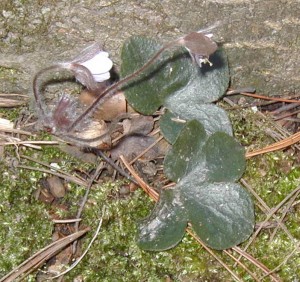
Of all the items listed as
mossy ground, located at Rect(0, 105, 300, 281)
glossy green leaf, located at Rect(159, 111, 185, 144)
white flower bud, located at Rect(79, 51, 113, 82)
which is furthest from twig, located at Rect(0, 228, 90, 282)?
white flower bud, located at Rect(79, 51, 113, 82)

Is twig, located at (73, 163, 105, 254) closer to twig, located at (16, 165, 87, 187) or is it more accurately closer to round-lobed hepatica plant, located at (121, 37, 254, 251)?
twig, located at (16, 165, 87, 187)

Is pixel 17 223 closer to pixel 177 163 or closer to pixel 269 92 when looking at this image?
pixel 177 163

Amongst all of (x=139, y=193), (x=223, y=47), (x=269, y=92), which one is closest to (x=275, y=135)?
(x=269, y=92)

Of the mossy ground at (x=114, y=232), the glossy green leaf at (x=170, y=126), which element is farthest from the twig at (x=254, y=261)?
the glossy green leaf at (x=170, y=126)

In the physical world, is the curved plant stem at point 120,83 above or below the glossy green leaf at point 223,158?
above

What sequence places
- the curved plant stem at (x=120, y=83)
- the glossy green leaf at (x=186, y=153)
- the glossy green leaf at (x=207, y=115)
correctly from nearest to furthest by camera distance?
1. the curved plant stem at (x=120, y=83)
2. the glossy green leaf at (x=186, y=153)
3. the glossy green leaf at (x=207, y=115)

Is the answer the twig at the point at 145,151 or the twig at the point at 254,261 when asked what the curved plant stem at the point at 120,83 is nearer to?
the twig at the point at 145,151

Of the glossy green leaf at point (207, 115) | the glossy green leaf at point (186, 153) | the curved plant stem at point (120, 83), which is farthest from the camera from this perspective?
the glossy green leaf at point (207, 115)
